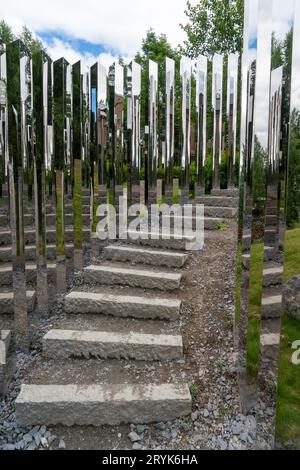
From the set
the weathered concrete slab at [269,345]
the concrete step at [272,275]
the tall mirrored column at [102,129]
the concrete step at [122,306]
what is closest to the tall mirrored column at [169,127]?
the tall mirrored column at [102,129]

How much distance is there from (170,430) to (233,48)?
1022 centimetres

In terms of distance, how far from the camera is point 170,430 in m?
2.32

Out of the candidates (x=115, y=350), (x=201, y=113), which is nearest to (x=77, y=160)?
(x=115, y=350)

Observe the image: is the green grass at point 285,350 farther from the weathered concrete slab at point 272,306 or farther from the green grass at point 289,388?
the weathered concrete slab at point 272,306

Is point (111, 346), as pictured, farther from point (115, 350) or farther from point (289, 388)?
point (289, 388)

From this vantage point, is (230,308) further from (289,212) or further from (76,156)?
(76,156)

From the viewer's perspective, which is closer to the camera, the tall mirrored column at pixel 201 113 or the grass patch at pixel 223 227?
the tall mirrored column at pixel 201 113

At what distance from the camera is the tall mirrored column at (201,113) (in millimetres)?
4500

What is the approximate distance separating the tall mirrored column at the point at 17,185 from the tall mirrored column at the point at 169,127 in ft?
6.52

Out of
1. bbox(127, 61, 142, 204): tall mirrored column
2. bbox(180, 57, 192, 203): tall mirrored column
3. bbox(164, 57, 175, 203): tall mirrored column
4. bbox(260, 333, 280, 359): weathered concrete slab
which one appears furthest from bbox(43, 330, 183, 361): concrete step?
bbox(180, 57, 192, 203): tall mirrored column

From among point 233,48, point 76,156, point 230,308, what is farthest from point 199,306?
point 233,48

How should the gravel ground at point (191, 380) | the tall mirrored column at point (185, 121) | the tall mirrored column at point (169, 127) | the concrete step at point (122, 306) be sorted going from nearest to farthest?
the gravel ground at point (191, 380)
the concrete step at point (122, 306)
the tall mirrored column at point (169, 127)
the tall mirrored column at point (185, 121)

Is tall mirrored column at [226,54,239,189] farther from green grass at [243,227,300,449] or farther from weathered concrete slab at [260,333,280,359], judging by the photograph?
weathered concrete slab at [260,333,280,359]

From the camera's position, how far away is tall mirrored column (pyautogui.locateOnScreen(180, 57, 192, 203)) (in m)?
4.49
